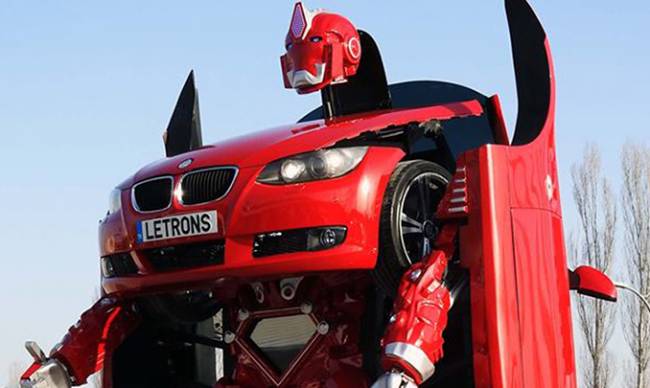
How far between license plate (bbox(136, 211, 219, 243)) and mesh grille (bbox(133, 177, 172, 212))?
0.08m

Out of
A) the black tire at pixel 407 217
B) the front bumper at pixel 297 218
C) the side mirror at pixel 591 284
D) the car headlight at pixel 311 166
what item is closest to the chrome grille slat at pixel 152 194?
the front bumper at pixel 297 218

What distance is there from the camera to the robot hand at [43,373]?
5262 millimetres

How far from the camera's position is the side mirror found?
534 cm

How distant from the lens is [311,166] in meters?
4.34

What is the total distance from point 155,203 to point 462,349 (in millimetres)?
1481

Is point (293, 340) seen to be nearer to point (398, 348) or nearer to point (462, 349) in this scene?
point (462, 349)

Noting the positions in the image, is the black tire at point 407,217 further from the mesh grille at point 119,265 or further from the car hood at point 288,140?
the mesh grille at point 119,265

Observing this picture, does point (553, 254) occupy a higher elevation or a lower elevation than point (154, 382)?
higher

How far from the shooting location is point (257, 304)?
17.0ft

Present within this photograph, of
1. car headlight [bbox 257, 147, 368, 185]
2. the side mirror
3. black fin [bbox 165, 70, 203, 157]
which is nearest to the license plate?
car headlight [bbox 257, 147, 368, 185]

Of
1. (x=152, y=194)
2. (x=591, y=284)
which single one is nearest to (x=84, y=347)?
(x=152, y=194)

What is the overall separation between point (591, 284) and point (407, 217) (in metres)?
1.31

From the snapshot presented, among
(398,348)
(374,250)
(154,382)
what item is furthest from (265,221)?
(154,382)

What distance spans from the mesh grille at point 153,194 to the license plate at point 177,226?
0.08 metres
